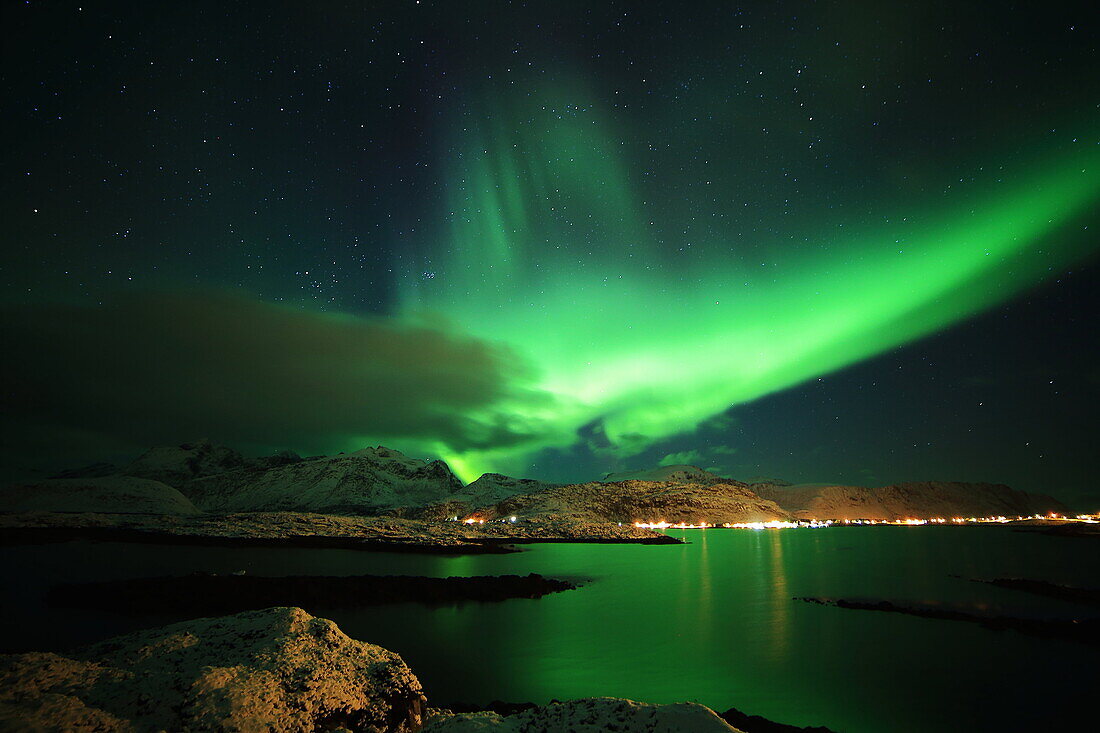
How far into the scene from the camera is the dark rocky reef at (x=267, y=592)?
78.2ft

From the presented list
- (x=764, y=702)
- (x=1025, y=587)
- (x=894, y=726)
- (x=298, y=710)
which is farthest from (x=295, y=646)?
(x=1025, y=587)

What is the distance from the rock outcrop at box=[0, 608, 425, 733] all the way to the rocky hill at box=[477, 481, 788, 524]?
129365 millimetres

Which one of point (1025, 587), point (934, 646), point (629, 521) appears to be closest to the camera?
point (934, 646)

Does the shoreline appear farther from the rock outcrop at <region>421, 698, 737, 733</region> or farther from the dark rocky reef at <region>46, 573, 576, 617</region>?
the rock outcrop at <region>421, 698, 737, 733</region>

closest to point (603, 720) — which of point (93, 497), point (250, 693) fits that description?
point (250, 693)

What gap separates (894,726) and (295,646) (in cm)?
1429

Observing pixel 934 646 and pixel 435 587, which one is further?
pixel 435 587

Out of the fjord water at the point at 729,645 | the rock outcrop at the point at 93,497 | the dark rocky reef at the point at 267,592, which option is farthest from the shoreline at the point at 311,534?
the rock outcrop at the point at 93,497

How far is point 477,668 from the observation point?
16.7 meters

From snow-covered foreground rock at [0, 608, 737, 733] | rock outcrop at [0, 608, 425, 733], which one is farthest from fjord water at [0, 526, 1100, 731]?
snow-covered foreground rock at [0, 608, 737, 733]

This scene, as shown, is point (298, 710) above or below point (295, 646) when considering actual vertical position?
below

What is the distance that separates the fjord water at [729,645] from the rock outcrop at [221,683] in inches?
202

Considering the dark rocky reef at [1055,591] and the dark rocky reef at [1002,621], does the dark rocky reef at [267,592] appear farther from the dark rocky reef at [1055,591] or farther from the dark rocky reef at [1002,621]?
the dark rocky reef at [1055,591]

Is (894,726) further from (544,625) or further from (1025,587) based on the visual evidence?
(1025,587)
